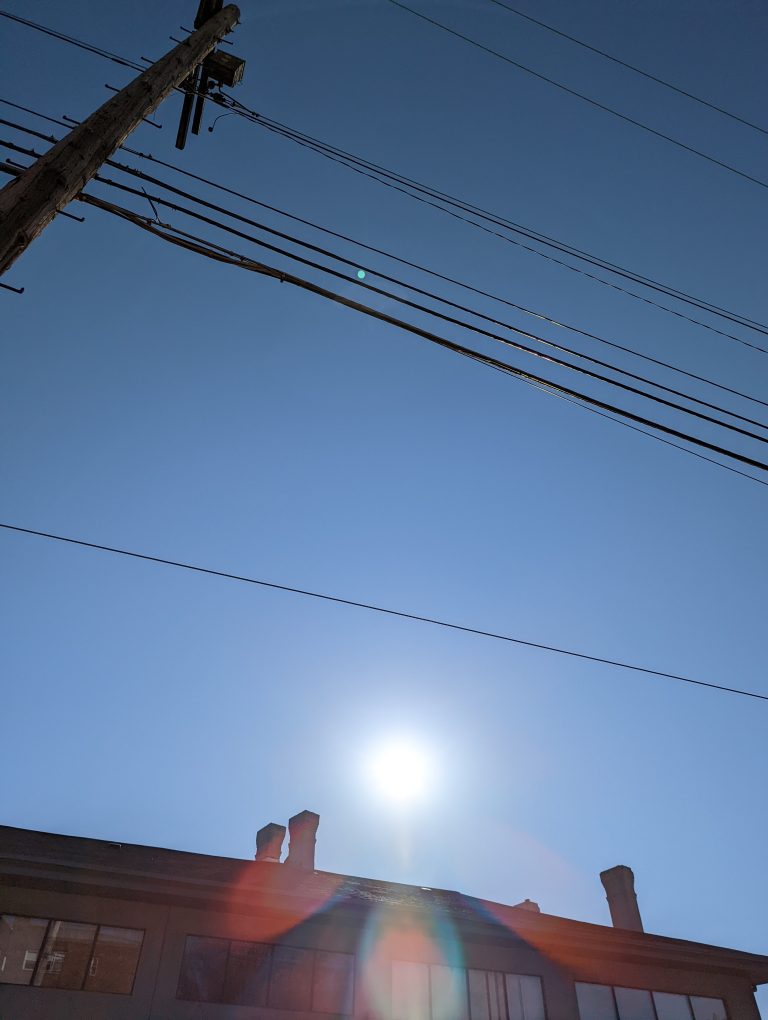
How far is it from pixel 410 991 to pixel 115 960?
242 inches

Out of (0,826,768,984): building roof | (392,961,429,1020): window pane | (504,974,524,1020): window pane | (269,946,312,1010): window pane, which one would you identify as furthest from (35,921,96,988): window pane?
(504,974,524,1020): window pane

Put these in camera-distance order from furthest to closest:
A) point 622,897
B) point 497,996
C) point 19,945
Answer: point 622,897 < point 497,996 < point 19,945

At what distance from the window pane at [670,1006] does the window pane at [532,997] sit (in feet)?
11.3

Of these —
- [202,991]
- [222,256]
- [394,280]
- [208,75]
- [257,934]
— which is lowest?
[202,991]

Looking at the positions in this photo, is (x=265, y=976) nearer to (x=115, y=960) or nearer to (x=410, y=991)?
(x=115, y=960)

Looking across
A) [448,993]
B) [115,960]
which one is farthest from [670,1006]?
[115,960]

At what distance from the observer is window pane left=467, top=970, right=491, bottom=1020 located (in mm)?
15750

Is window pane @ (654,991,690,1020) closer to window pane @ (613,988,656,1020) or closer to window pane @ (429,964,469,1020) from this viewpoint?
window pane @ (613,988,656,1020)

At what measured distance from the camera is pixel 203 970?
13.9m

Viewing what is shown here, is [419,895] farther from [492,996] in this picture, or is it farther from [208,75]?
[208,75]

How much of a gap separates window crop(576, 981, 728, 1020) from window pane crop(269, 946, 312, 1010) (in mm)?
6650

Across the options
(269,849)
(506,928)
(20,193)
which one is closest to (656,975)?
(506,928)

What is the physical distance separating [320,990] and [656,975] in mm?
8908

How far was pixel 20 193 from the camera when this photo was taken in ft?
16.8
